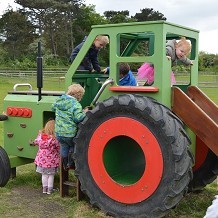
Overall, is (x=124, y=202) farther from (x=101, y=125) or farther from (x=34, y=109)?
(x=34, y=109)

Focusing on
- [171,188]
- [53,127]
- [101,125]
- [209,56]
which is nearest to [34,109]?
[53,127]

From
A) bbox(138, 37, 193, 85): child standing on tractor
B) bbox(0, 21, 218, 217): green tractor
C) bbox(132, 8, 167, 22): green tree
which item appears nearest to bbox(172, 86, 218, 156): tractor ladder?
bbox(0, 21, 218, 217): green tractor

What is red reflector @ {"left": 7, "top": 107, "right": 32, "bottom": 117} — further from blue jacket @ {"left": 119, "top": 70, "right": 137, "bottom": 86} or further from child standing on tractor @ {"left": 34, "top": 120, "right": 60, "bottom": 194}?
blue jacket @ {"left": 119, "top": 70, "right": 137, "bottom": 86}

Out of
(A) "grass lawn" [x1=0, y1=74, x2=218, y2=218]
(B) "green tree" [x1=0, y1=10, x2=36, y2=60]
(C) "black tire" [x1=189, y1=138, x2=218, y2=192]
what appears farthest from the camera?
(B) "green tree" [x1=0, y1=10, x2=36, y2=60]

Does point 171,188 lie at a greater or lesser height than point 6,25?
lesser

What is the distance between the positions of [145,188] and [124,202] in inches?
12.5

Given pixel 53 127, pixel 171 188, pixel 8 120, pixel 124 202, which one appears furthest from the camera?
pixel 8 120

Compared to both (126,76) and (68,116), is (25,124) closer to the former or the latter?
(68,116)

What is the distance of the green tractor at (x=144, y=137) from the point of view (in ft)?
15.0

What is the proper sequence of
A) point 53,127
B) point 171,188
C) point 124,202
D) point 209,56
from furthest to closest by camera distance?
point 209,56
point 53,127
point 124,202
point 171,188

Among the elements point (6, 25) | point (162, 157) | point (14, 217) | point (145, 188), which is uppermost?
point (6, 25)

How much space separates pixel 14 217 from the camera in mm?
5125

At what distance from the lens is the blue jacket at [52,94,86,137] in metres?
5.32

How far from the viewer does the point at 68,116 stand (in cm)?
535
